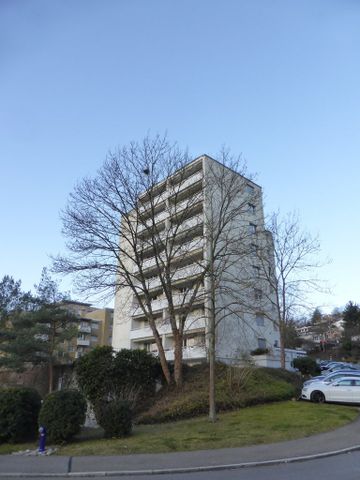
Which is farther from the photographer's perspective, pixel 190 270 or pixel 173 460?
pixel 190 270

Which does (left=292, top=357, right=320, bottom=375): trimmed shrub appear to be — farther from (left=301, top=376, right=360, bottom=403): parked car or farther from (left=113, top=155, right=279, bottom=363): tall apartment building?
(left=301, top=376, right=360, bottom=403): parked car

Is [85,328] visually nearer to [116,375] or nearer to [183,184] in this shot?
[183,184]

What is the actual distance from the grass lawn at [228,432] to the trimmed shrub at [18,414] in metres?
0.50

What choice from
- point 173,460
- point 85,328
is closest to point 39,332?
point 173,460

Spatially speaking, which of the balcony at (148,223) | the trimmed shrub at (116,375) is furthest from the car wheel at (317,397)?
the balcony at (148,223)

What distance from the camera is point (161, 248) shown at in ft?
86.3

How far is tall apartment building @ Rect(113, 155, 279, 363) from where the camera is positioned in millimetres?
25719

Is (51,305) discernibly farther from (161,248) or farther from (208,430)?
(208,430)

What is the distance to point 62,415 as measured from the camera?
13.4 metres

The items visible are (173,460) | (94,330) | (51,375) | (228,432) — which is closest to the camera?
(173,460)

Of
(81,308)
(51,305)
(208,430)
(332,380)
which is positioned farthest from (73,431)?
(81,308)

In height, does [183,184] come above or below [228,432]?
above

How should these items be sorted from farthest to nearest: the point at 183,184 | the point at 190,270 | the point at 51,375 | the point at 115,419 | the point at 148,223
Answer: the point at 51,375
the point at 148,223
the point at 183,184
the point at 190,270
the point at 115,419

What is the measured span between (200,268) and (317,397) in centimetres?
1140
